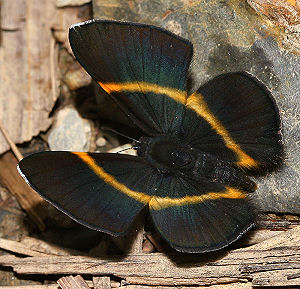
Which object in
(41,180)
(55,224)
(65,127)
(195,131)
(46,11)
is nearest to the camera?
(41,180)

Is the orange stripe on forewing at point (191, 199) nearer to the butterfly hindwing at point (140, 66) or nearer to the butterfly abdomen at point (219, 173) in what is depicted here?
the butterfly abdomen at point (219, 173)

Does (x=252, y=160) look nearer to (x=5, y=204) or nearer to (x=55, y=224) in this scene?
(x=55, y=224)

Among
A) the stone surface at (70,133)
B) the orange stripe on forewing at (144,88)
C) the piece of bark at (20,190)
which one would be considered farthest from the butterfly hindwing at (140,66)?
the piece of bark at (20,190)

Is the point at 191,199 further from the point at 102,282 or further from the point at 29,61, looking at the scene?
the point at 29,61

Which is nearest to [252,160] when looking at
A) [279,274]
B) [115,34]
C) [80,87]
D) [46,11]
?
[279,274]

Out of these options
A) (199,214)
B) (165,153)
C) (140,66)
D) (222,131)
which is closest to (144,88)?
(140,66)
